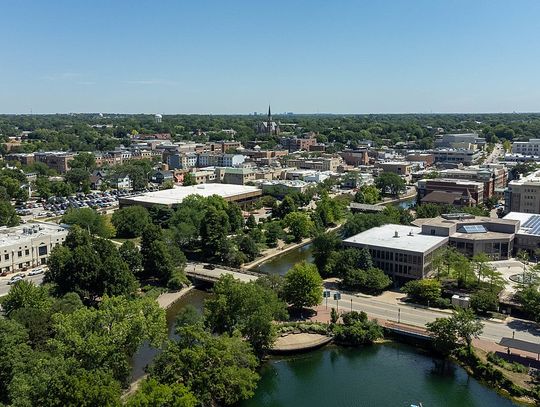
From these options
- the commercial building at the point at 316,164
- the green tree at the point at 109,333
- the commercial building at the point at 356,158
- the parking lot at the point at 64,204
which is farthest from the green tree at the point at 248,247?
the commercial building at the point at 356,158

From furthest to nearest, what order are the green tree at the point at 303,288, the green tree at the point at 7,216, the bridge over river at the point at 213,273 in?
the green tree at the point at 7,216 < the bridge over river at the point at 213,273 < the green tree at the point at 303,288

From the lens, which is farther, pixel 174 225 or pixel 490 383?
pixel 174 225

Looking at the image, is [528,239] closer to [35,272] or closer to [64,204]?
[35,272]

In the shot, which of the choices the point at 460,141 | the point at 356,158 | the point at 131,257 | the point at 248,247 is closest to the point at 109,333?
the point at 131,257

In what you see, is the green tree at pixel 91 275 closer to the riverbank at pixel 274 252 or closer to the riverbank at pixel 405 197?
the riverbank at pixel 274 252

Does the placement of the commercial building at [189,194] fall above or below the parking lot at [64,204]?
above

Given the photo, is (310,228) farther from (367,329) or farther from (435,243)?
(367,329)

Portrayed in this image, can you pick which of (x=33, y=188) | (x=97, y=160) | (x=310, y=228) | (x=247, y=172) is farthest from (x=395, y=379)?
(x=97, y=160)
